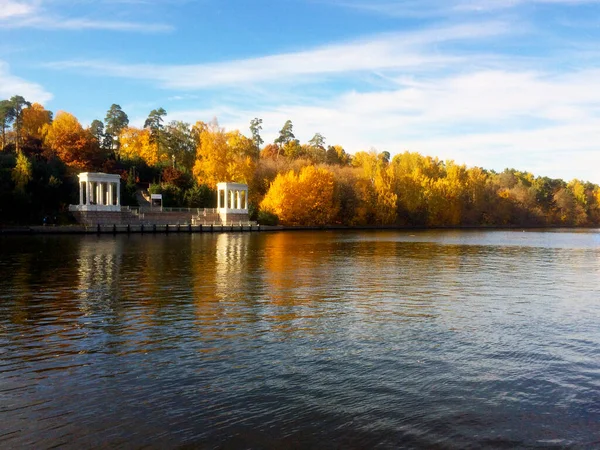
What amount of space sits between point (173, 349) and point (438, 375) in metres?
6.47

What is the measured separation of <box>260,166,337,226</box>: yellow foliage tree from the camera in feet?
297

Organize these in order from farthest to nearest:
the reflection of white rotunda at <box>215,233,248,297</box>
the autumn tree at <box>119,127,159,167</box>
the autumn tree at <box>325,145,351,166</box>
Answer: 1. the autumn tree at <box>325,145,351,166</box>
2. the autumn tree at <box>119,127,159,167</box>
3. the reflection of white rotunda at <box>215,233,248,297</box>

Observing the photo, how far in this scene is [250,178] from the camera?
9481cm

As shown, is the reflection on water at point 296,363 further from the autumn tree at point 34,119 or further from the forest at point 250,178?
the autumn tree at point 34,119

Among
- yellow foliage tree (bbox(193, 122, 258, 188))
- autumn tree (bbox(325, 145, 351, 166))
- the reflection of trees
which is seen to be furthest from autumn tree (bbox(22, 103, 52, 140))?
the reflection of trees

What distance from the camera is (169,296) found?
799 inches

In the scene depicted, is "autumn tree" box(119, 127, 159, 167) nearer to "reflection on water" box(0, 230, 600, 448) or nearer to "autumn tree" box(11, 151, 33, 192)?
"autumn tree" box(11, 151, 33, 192)

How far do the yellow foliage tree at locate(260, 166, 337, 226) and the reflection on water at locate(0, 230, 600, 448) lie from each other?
66.1 m

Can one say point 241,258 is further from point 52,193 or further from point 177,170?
point 177,170

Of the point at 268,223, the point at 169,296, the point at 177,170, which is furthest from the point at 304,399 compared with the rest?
the point at 177,170

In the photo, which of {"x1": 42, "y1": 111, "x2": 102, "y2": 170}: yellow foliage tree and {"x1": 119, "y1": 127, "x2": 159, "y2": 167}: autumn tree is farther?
{"x1": 119, "y1": 127, "x2": 159, "y2": 167}: autumn tree

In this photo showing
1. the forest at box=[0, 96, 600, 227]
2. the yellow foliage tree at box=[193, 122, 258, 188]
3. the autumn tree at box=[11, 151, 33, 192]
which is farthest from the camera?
the yellow foliage tree at box=[193, 122, 258, 188]

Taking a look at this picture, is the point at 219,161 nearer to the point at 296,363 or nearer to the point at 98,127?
the point at 98,127

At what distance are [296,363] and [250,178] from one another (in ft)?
277
